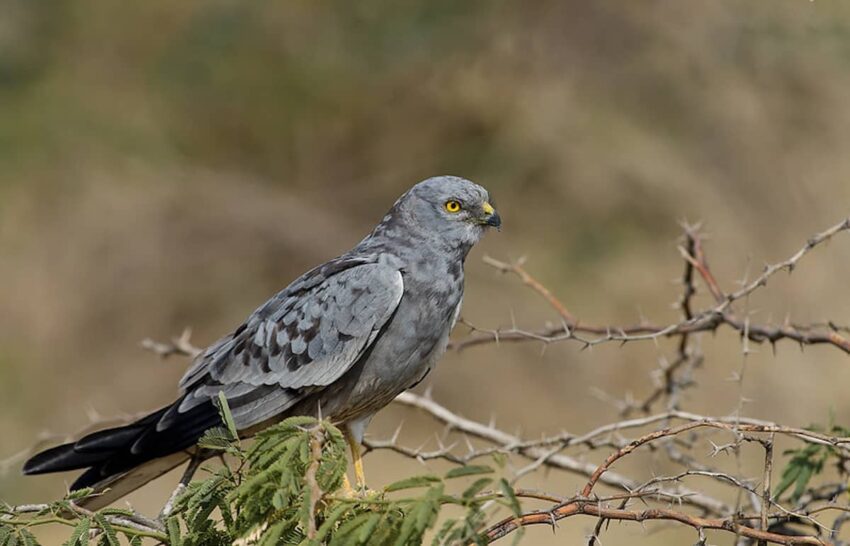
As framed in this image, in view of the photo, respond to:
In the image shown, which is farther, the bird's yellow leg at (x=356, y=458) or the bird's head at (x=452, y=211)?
the bird's head at (x=452, y=211)

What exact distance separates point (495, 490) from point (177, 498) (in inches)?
31.4

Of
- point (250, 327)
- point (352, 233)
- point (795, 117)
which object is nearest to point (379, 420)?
point (352, 233)

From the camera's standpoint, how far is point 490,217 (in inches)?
149

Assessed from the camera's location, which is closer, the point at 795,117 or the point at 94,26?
the point at 795,117

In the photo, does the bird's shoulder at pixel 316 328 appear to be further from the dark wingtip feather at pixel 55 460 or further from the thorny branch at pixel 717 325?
the dark wingtip feather at pixel 55 460

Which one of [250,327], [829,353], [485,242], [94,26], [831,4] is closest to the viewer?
[250,327]

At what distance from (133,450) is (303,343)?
0.64 meters

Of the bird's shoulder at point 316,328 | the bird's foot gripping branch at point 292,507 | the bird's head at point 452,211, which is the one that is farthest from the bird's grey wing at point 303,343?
the bird's foot gripping branch at point 292,507

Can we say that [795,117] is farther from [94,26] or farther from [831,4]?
[94,26]

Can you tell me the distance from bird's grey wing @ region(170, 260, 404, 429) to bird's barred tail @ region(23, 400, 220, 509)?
49 mm

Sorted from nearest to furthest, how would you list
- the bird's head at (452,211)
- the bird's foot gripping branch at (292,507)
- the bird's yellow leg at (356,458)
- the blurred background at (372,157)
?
the bird's foot gripping branch at (292,507) < the bird's yellow leg at (356,458) < the bird's head at (452,211) < the blurred background at (372,157)

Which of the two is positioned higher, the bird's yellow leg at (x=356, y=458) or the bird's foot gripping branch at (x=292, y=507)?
the bird's yellow leg at (x=356, y=458)

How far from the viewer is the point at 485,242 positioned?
416 inches

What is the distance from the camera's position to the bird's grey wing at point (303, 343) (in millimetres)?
3541
